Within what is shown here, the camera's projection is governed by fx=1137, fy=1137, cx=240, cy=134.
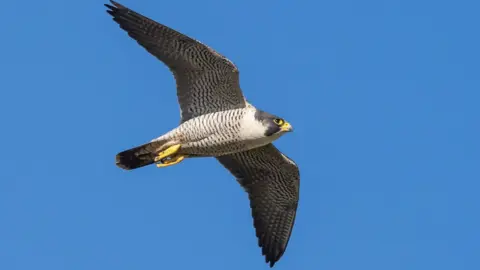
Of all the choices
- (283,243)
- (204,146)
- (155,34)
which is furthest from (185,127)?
(283,243)

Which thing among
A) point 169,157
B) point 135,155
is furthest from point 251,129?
point 135,155

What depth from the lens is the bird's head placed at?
18.7 metres

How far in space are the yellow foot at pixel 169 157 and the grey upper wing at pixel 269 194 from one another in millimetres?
1537

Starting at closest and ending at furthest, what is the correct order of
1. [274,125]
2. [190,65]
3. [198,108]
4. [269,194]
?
[274,125]
[190,65]
[198,108]
[269,194]

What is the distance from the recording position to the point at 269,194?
20719 mm

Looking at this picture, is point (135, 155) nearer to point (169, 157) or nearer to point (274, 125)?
point (169, 157)

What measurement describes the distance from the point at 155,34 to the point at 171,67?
67 centimetres

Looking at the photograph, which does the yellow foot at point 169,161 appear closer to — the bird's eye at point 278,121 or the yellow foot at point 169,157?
the yellow foot at point 169,157

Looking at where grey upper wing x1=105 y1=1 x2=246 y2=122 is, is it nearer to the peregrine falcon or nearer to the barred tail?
the peregrine falcon

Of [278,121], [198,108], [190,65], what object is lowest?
[278,121]

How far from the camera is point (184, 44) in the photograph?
62.2 feet

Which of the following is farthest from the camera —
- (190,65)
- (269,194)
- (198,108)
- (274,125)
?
(269,194)

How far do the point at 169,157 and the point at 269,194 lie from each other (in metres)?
2.32

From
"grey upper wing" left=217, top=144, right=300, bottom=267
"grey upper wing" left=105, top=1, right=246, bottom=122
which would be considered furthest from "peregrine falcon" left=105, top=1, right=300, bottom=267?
"grey upper wing" left=217, top=144, right=300, bottom=267
